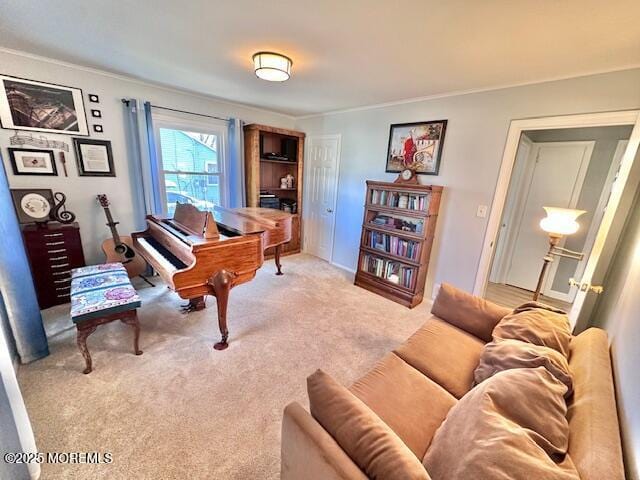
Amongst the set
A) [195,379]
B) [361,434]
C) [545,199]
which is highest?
[545,199]

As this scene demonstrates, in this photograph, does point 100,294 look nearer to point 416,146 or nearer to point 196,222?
point 196,222

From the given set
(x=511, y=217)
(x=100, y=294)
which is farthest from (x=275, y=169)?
(x=511, y=217)

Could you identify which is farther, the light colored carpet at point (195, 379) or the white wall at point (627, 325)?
the light colored carpet at point (195, 379)

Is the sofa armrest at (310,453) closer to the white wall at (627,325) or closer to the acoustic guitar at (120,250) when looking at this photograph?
the white wall at (627,325)

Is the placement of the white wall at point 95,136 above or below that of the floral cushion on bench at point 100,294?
above

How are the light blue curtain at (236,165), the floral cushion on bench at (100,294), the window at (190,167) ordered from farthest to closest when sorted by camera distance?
the light blue curtain at (236,165)
the window at (190,167)
the floral cushion on bench at (100,294)

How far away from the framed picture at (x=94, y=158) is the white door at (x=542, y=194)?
536 centimetres

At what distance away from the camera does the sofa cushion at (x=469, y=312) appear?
1738 millimetres

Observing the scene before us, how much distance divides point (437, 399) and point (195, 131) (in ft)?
13.2

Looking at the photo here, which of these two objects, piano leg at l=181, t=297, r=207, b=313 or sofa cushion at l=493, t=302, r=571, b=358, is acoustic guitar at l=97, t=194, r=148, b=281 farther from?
sofa cushion at l=493, t=302, r=571, b=358

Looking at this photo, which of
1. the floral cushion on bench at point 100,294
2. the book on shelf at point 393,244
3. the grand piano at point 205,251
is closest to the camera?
the floral cushion on bench at point 100,294

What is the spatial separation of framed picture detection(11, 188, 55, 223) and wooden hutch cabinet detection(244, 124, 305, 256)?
7.33 feet

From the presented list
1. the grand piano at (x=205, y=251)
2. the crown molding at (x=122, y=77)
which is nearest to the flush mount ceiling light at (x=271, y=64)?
the grand piano at (x=205, y=251)

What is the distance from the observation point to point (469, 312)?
5.94 feet
